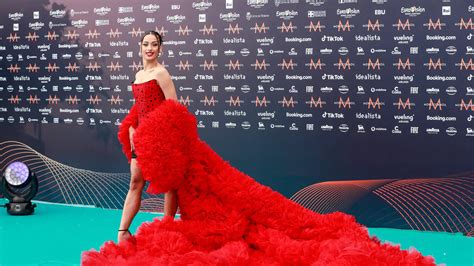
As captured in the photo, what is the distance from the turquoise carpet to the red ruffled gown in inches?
45.8

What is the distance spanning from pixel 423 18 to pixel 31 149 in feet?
14.1

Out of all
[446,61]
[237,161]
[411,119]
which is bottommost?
[237,161]

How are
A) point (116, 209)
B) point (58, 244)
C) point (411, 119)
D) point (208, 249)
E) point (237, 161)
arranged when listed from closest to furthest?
point (208, 249) → point (58, 244) → point (411, 119) → point (237, 161) → point (116, 209)

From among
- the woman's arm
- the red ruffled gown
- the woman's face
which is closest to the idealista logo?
the woman's face

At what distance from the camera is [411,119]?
5.01 meters

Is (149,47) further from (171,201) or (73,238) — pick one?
(73,238)

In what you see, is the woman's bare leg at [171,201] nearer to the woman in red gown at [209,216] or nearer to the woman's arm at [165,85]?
the woman in red gown at [209,216]

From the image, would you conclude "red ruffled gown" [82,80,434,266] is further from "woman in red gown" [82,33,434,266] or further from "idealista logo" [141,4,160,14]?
"idealista logo" [141,4,160,14]

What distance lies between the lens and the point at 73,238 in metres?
4.57

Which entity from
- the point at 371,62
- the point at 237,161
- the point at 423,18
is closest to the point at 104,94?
the point at 237,161

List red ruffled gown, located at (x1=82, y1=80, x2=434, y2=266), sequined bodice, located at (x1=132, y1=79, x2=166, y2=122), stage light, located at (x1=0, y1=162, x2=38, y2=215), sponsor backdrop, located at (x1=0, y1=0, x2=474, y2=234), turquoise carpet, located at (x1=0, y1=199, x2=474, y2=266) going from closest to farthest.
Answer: red ruffled gown, located at (x1=82, y1=80, x2=434, y2=266)
sequined bodice, located at (x1=132, y1=79, x2=166, y2=122)
turquoise carpet, located at (x1=0, y1=199, x2=474, y2=266)
sponsor backdrop, located at (x1=0, y1=0, x2=474, y2=234)
stage light, located at (x1=0, y1=162, x2=38, y2=215)

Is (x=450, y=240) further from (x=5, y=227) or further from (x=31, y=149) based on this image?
(x=31, y=149)

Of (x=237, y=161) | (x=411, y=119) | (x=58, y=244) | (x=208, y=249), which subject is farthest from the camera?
(x=237, y=161)

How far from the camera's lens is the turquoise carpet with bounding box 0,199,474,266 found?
13.1ft
